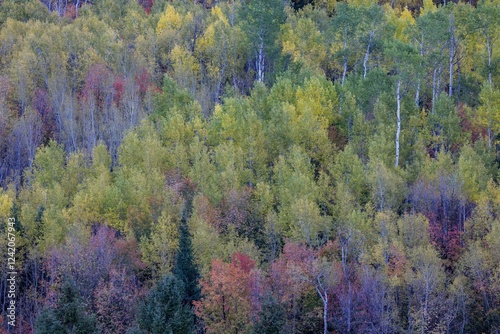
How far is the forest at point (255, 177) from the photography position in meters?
43.3

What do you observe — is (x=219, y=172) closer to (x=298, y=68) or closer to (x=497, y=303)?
(x=298, y=68)

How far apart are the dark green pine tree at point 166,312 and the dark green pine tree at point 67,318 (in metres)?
2.84

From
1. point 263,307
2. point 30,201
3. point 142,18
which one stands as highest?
point 142,18

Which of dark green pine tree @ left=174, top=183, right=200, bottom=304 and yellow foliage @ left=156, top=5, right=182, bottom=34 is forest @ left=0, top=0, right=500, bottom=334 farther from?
yellow foliage @ left=156, top=5, right=182, bottom=34

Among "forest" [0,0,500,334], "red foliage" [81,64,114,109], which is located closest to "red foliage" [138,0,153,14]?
"forest" [0,0,500,334]

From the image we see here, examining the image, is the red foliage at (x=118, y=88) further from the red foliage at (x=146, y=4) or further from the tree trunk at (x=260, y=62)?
the red foliage at (x=146, y=4)

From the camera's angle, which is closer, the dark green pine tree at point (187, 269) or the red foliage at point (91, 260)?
the dark green pine tree at point (187, 269)

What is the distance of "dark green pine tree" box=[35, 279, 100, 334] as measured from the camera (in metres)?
35.8

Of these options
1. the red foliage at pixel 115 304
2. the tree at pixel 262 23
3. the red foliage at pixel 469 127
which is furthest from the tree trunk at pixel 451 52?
the red foliage at pixel 115 304

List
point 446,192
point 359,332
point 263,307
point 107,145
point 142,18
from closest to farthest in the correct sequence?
point 263,307 → point 359,332 → point 446,192 → point 107,145 → point 142,18

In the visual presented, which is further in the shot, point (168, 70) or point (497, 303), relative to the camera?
point (168, 70)

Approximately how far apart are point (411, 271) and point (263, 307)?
10799 mm

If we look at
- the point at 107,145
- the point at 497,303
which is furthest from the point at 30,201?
the point at 497,303

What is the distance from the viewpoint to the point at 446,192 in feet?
159
